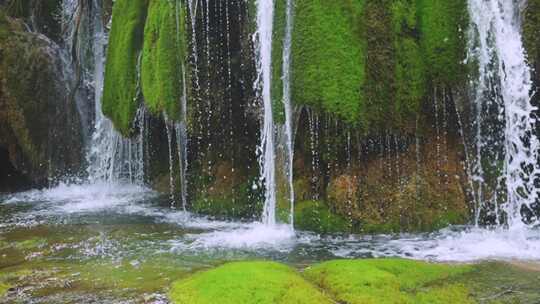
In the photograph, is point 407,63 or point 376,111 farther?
point 407,63

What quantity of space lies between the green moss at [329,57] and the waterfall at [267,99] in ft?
1.52

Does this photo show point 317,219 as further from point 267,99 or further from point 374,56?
point 374,56

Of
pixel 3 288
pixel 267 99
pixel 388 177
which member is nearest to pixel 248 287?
pixel 3 288

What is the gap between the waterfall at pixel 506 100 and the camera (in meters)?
7.89

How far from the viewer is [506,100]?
793 cm

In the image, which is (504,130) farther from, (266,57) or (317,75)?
(266,57)

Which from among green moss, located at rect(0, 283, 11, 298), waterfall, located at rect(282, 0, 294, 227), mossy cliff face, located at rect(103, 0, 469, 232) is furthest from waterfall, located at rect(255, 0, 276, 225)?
green moss, located at rect(0, 283, 11, 298)

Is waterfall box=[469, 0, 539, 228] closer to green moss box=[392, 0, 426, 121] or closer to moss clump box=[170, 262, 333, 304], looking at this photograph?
green moss box=[392, 0, 426, 121]

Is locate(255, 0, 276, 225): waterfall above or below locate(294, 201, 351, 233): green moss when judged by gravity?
above

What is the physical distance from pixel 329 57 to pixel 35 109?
9.56m

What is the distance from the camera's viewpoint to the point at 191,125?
9.46 metres

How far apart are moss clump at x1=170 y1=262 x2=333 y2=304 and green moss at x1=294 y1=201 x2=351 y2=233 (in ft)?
9.23

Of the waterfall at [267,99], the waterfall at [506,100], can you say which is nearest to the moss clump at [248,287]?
the waterfall at [267,99]

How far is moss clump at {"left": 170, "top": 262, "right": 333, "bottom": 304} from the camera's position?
4.61 metres
